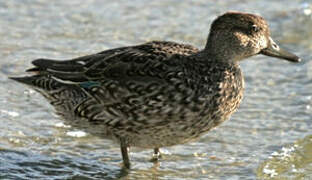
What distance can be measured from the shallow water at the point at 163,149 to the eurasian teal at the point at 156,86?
1.55 ft

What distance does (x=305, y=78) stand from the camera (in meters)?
10.5

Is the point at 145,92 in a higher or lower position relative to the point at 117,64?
lower

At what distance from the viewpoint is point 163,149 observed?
877 cm

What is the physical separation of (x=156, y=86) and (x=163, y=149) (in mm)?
1332

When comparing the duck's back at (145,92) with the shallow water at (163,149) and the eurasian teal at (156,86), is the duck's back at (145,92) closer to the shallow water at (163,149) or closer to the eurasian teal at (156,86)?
the eurasian teal at (156,86)

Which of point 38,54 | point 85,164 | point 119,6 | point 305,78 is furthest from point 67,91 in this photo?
point 119,6

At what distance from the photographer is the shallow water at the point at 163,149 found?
26.9 ft

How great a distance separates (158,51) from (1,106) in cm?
240

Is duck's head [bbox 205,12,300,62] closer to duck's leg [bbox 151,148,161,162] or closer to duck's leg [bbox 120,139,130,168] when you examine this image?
duck's leg [bbox 151,148,161,162]

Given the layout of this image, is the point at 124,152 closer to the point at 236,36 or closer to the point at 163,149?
the point at 163,149

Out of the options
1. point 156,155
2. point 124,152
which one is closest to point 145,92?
point 124,152

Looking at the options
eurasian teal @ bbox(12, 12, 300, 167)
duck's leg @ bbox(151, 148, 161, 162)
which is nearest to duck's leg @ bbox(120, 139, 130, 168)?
eurasian teal @ bbox(12, 12, 300, 167)

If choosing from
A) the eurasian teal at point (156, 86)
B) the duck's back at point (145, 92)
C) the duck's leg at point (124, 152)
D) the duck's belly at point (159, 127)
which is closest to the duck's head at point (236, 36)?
the eurasian teal at point (156, 86)

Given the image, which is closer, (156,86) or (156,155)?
(156,86)
